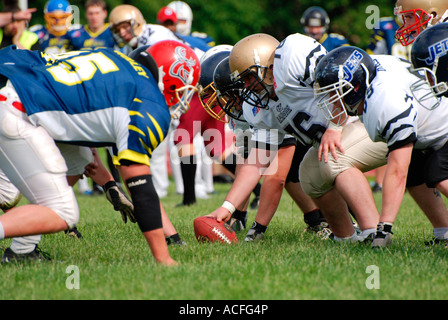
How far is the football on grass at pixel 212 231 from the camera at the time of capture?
4293mm

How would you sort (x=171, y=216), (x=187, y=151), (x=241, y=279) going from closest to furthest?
(x=241, y=279)
(x=171, y=216)
(x=187, y=151)

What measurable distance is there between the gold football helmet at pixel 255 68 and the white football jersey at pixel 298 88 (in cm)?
13

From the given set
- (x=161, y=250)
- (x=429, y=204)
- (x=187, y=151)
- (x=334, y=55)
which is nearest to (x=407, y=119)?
Answer: (x=334, y=55)

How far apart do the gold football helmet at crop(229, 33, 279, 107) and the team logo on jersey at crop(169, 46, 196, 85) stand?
409mm

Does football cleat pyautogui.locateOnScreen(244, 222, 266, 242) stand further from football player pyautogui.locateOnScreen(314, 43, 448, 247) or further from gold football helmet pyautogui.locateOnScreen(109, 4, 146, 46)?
gold football helmet pyautogui.locateOnScreen(109, 4, 146, 46)

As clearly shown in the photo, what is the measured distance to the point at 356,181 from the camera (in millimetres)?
3963

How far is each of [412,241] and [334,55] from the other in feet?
4.99

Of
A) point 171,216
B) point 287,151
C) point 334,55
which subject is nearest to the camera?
point 334,55

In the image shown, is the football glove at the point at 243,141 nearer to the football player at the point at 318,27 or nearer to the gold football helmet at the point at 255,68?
the gold football helmet at the point at 255,68

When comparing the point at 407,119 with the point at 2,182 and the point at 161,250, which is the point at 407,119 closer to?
the point at 161,250

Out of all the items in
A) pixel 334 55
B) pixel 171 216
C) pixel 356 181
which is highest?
pixel 334 55

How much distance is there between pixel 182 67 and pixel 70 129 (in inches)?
31.4

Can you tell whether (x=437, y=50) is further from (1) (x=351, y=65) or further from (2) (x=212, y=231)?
(2) (x=212, y=231)

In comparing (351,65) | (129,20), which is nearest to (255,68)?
(351,65)
